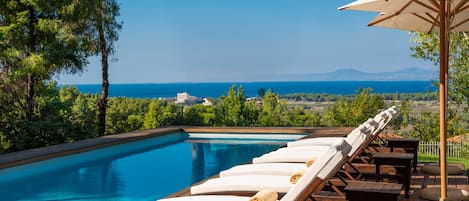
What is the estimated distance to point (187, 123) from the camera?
15.5 m

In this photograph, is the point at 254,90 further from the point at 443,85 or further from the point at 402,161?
the point at 443,85

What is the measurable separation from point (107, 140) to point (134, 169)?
197 cm

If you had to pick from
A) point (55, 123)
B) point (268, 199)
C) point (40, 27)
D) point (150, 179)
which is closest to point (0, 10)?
point (40, 27)

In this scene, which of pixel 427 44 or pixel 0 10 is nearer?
pixel 0 10

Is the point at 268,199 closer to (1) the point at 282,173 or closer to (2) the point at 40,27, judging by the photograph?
(1) the point at 282,173

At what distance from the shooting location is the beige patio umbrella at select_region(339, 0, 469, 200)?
155 inches

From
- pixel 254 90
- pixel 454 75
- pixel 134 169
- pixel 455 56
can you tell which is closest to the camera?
pixel 134 169

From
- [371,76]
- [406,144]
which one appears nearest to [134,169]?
[406,144]

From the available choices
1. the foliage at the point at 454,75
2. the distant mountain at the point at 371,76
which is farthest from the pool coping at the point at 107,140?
the distant mountain at the point at 371,76

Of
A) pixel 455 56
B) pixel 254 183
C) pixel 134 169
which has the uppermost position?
pixel 455 56

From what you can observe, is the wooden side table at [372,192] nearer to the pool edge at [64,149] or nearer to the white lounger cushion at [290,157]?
the white lounger cushion at [290,157]

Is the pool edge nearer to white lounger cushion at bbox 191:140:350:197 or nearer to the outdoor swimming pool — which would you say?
the outdoor swimming pool

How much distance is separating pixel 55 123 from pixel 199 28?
74016mm

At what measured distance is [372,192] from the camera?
13.1 ft
